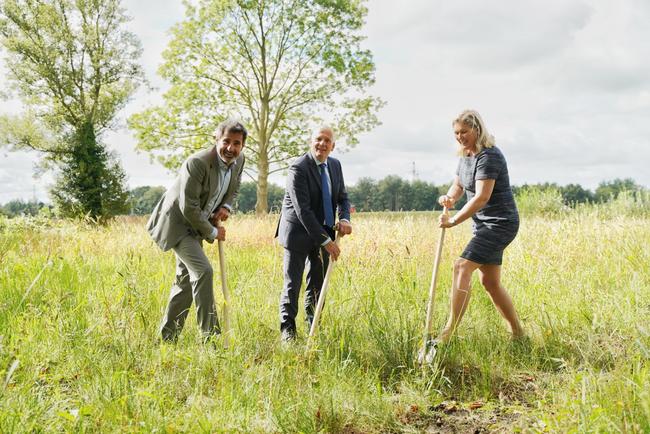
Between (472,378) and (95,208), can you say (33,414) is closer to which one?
(472,378)

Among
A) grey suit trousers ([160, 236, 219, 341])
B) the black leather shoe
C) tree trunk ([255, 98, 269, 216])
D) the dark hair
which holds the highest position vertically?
tree trunk ([255, 98, 269, 216])

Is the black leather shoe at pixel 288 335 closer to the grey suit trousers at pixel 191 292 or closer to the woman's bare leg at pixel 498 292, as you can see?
the grey suit trousers at pixel 191 292

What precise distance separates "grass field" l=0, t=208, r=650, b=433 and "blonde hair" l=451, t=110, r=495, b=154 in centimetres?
136

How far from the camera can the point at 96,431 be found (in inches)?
99.9

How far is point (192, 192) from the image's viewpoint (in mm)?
4016

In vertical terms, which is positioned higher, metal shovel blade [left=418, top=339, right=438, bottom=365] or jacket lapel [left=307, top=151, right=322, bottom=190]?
jacket lapel [left=307, top=151, right=322, bottom=190]

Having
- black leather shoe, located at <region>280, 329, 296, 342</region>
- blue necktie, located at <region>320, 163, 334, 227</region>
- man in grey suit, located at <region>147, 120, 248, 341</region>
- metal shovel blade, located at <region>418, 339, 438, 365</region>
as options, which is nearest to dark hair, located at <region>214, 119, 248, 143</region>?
man in grey suit, located at <region>147, 120, 248, 341</region>

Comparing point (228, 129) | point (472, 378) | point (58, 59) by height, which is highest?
point (58, 59)

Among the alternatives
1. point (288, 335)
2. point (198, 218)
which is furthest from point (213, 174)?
point (288, 335)

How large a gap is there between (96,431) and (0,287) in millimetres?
3648

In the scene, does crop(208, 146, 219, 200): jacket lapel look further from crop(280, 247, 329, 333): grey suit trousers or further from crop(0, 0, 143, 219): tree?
crop(0, 0, 143, 219): tree

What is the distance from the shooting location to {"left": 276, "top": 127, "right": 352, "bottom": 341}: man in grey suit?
4223 millimetres

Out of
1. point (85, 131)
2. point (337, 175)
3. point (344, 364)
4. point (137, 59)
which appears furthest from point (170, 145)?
point (344, 364)

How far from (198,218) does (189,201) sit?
152 millimetres
